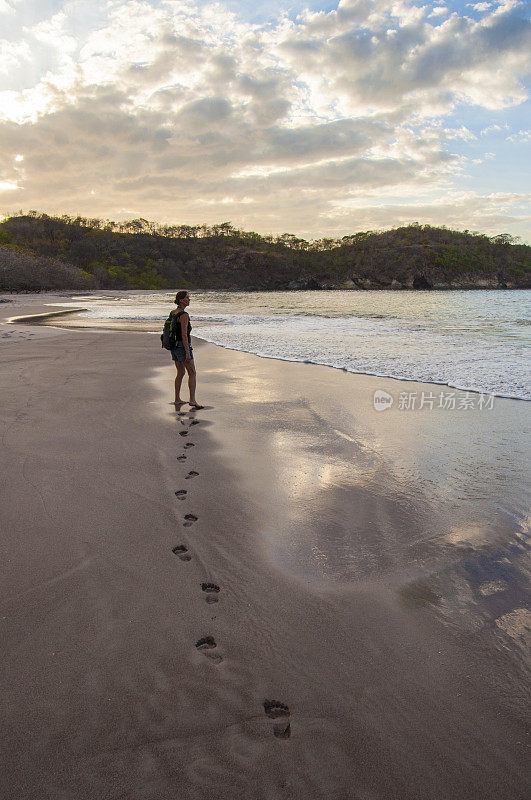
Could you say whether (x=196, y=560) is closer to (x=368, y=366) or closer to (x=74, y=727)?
(x=74, y=727)

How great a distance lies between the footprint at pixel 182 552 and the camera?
9.52 ft

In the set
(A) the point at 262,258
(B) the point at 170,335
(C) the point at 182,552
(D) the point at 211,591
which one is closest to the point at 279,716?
(D) the point at 211,591

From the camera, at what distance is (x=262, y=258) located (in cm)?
12250

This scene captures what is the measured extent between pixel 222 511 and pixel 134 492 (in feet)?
2.61

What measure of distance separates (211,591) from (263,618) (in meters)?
0.35

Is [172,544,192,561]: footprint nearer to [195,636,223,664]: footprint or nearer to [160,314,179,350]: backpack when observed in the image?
[195,636,223,664]: footprint

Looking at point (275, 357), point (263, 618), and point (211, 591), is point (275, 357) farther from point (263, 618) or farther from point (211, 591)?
point (263, 618)

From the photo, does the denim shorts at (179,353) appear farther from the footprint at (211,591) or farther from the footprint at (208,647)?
the footprint at (208,647)

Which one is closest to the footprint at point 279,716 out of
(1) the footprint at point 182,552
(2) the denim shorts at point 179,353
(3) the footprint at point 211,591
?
(3) the footprint at point 211,591

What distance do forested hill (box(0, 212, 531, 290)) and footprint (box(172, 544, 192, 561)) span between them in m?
79.1

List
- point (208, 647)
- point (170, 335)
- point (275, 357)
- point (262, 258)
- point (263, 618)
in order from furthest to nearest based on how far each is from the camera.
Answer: point (262, 258) < point (275, 357) < point (170, 335) < point (263, 618) < point (208, 647)

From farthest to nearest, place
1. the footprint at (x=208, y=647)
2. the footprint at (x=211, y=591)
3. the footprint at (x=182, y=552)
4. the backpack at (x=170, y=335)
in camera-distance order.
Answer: the backpack at (x=170, y=335), the footprint at (x=182, y=552), the footprint at (x=211, y=591), the footprint at (x=208, y=647)

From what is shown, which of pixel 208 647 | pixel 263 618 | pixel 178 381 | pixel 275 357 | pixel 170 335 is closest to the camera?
pixel 208 647

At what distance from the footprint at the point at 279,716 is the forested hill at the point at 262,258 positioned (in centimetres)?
8043
